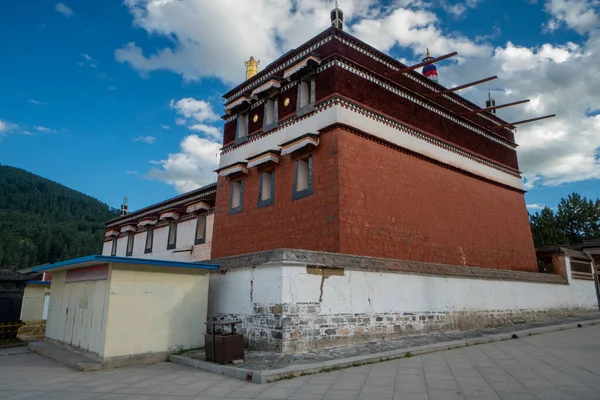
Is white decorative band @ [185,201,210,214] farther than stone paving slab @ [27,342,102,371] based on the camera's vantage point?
Yes

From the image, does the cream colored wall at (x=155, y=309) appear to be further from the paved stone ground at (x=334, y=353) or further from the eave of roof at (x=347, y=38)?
the eave of roof at (x=347, y=38)

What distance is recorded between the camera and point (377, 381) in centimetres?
606

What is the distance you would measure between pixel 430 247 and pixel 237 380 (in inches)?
366

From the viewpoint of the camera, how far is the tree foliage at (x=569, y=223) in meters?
29.4

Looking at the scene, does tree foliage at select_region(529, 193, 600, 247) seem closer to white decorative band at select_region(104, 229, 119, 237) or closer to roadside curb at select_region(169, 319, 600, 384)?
roadside curb at select_region(169, 319, 600, 384)

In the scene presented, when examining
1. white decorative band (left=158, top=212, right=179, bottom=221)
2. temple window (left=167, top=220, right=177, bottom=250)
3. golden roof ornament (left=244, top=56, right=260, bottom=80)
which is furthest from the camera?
temple window (left=167, top=220, right=177, bottom=250)

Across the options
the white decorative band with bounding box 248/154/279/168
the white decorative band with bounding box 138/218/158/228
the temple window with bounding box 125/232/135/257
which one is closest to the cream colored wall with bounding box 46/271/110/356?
the white decorative band with bounding box 248/154/279/168

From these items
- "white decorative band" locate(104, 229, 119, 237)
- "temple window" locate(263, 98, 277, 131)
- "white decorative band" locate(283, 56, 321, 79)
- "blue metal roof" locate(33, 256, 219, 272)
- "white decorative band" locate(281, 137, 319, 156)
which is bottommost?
"blue metal roof" locate(33, 256, 219, 272)

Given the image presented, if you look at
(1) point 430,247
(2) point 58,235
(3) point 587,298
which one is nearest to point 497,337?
(1) point 430,247

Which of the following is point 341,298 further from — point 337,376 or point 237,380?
point 237,380

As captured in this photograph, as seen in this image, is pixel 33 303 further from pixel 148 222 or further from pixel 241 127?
pixel 241 127

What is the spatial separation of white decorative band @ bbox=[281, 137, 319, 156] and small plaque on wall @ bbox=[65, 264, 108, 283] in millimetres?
6759

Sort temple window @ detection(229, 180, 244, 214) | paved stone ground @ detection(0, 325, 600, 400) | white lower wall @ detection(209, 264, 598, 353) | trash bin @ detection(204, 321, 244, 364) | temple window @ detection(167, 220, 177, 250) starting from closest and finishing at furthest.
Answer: paved stone ground @ detection(0, 325, 600, 400), trash bin @ detection(204, 321, 244, 364), white lower wall @ detection(209, 264, 598, 353), temple window @ detection(229, 180, 244, 214), temple window @ detection(167, 220, 177, 250)

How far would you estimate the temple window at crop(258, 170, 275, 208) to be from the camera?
14117 millimetres
